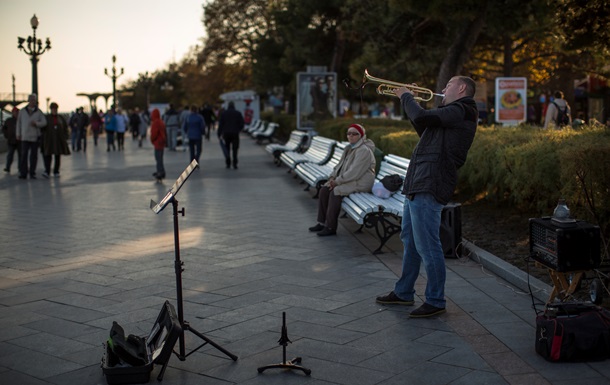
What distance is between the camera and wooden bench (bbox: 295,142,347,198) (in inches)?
526

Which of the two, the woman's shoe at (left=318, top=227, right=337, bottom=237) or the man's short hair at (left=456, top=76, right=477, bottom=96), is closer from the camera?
the man's short hair at (left=456, top=76, right=477, bottom=96)

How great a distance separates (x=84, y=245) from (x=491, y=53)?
32.2 m

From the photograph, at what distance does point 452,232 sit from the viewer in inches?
339

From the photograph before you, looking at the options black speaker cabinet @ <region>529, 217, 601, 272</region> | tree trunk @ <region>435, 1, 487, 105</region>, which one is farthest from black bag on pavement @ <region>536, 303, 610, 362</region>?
tree trunk @ <region>435, 1, 487, 105</region>

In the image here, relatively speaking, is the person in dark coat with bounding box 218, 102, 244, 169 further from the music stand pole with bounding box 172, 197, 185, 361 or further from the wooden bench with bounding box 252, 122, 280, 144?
the music stand pole with bounding box 172, 197, 185, 361

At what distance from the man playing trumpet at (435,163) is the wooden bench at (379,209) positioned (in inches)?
97.6

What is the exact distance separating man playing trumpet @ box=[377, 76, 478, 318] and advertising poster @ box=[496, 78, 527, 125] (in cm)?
1612

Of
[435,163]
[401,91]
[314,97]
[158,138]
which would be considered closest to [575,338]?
[435,163]

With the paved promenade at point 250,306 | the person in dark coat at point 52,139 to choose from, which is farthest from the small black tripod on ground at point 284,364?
the person in dark coat at point 52,139

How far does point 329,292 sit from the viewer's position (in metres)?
7.12

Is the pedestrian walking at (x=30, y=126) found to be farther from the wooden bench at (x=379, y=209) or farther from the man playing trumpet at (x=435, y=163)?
the man playing trumpet at (x=435, y=163)

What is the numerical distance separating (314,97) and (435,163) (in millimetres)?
22868

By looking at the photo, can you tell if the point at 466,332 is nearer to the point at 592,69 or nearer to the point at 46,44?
the point at 46,44

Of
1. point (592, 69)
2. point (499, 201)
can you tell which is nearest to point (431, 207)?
point (499, 201)
